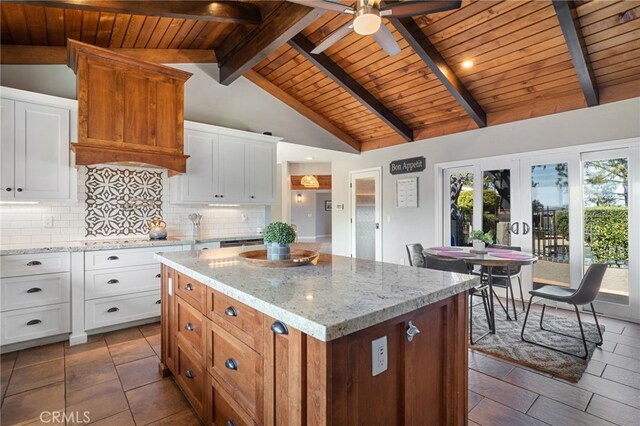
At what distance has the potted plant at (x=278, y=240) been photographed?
5.85 ft

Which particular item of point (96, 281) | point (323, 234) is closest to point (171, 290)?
point (96, 281)

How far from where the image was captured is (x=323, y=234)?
552 inches

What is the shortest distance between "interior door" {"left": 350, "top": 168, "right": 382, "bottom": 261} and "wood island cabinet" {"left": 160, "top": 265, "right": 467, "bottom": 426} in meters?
4.54

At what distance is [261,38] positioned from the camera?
11.8 feet

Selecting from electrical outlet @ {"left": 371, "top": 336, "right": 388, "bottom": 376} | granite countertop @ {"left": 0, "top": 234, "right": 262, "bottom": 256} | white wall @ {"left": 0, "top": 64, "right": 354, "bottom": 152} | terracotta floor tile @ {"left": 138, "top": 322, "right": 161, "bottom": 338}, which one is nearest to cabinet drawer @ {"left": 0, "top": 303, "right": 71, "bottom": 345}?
granite countertop @ {"left": 0, "top": 234, "right": 262, "bottom": 256}

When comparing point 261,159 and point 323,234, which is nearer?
point 261,159

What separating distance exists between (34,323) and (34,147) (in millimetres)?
1569

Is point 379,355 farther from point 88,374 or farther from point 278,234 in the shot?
point 88,374

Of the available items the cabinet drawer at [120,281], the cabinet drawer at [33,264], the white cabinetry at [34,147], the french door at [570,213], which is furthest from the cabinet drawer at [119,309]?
the french door at [570,213]

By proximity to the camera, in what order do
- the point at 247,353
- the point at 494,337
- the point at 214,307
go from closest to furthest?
the point at 247,353 < the point at 214,307 < the point at 494,337

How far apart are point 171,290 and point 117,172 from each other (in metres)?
2.16

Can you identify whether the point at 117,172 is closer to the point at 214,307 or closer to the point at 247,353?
the point at 214,307

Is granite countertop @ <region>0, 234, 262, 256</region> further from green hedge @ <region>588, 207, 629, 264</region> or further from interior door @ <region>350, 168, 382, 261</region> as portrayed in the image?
green hedge @ <region>588, 207, 629, 264</region>

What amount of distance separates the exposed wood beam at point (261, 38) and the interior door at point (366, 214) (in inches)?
120
